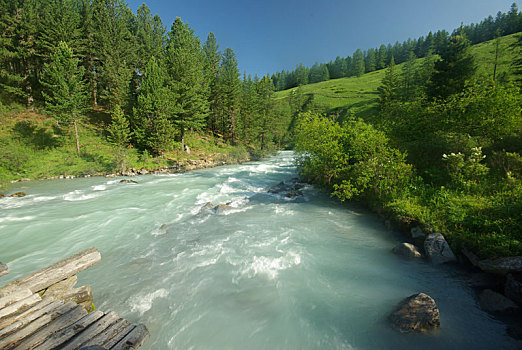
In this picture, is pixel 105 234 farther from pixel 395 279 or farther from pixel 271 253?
pixel 395 279

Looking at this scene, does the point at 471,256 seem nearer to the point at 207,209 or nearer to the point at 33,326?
the point at 33,326

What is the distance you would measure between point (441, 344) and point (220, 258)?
6278mm


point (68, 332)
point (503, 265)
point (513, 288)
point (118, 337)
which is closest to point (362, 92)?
point (503, 265)

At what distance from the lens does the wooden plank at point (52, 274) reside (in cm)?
436

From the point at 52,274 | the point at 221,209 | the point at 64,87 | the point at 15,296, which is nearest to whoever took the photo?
the point at 15,296

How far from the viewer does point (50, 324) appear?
3.70 meters

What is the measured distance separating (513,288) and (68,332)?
387 inches

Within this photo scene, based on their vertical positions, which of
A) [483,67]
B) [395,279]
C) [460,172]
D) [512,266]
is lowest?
[395,279]

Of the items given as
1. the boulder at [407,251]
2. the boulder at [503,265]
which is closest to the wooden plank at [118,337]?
the boulder at [407,251]

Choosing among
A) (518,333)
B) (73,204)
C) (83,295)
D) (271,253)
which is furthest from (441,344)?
(73,204)

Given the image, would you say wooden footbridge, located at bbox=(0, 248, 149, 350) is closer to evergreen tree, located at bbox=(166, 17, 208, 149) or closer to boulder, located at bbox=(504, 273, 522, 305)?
boulder, located at bbox=(504, 273, 522, 305)

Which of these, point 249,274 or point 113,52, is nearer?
point 249,274

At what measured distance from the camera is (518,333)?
14.0ft

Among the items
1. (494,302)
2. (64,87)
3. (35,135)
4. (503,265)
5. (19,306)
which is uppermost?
(64,87)
